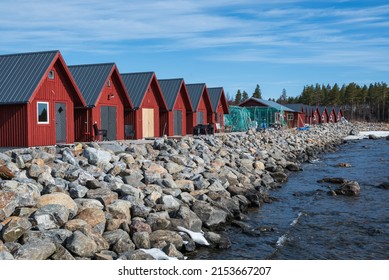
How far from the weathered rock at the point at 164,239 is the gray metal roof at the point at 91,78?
13986 mm

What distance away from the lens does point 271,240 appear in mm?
11016

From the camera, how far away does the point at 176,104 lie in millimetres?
31766

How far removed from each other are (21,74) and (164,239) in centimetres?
1250

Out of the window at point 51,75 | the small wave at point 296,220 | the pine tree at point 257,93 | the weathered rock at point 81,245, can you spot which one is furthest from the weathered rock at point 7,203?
the pine tree at point 257,93

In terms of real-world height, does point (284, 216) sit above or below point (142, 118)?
below

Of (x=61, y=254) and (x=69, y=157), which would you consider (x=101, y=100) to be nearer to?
(x=69, y=157)

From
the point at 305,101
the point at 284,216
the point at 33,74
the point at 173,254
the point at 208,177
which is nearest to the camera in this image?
the point at 173,254

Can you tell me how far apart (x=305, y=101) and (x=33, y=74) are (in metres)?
104

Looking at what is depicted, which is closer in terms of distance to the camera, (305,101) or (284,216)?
(284,216)

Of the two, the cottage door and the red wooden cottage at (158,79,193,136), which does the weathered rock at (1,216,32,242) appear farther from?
the red wooden cottage at (158,79,193,136)

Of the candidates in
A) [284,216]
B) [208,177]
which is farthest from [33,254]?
[208,177]

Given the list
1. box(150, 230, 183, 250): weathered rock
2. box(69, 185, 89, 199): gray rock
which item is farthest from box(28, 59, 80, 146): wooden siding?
box(150, 230, 183, 250): weathered rock

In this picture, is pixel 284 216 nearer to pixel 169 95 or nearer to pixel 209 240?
pixel 209 240

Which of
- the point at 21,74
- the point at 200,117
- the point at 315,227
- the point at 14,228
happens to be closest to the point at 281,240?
the point at 315,227
